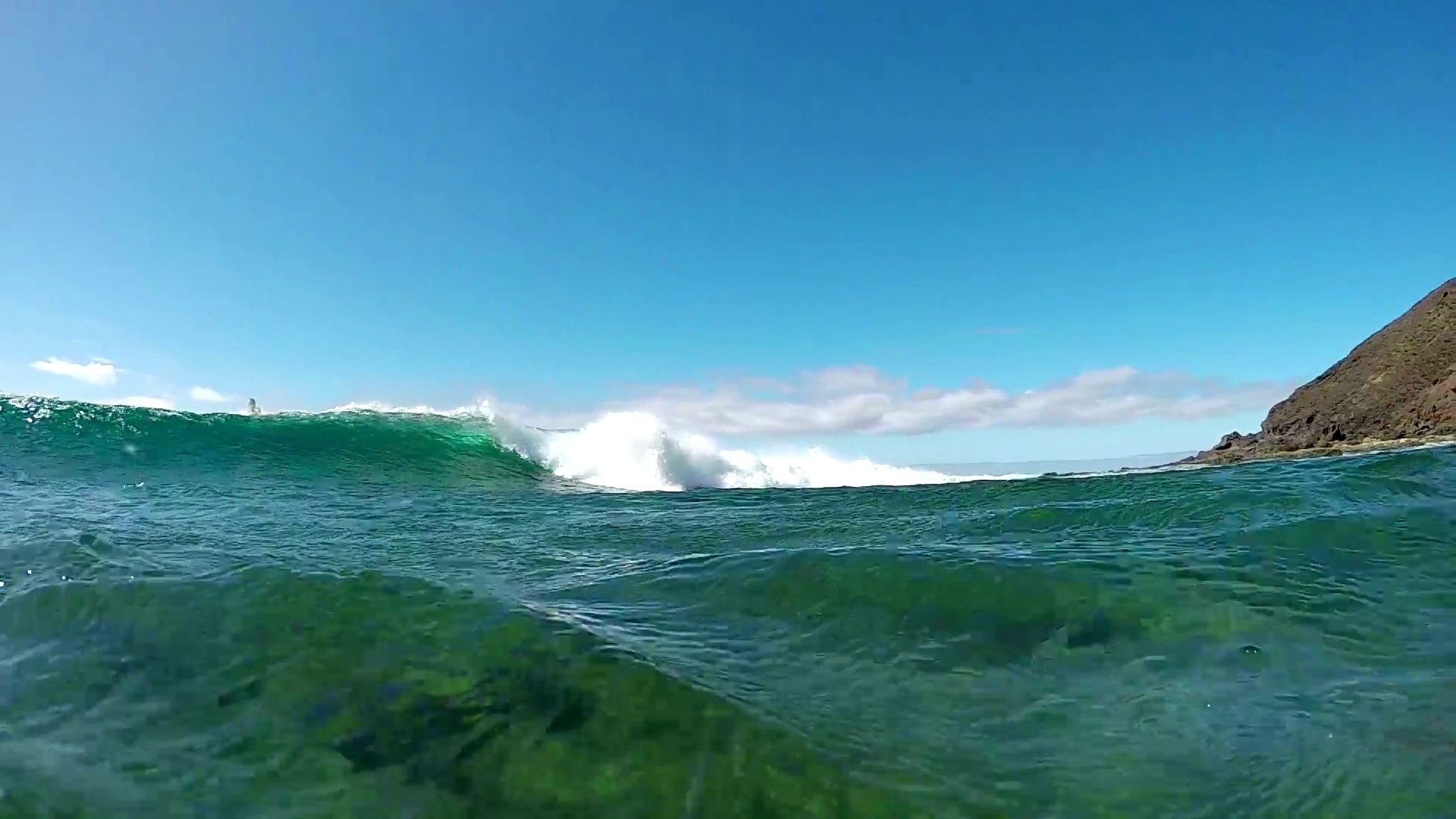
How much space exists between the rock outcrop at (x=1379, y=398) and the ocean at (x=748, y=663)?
18.6m

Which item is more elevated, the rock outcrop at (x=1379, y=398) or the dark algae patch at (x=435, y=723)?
the rock outcrop at (x=1379, y=398)

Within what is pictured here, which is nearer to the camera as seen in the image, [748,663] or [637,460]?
[748,663]

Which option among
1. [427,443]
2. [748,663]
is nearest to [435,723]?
[748,663]

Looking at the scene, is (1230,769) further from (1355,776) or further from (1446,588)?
(1446,588)

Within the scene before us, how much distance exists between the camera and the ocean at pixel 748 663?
4.01 metres

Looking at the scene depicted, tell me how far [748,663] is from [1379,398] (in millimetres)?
37169

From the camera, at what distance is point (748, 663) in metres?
5.61

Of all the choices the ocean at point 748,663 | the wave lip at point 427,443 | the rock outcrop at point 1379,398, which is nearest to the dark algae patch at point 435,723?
the ocean at point 748,663

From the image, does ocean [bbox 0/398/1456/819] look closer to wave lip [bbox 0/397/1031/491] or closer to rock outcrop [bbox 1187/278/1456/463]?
wave lip [bbox 0/397/1031/491]

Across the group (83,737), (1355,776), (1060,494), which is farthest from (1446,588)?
(83,737)

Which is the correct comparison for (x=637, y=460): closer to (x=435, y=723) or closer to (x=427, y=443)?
(x=427, y=443)

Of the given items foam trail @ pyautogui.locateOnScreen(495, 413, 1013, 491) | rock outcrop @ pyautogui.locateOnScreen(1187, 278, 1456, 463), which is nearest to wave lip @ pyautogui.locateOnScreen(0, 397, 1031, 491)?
foam trail @ pyautogui.locateOnScreen(495, 413, 1013, 491)

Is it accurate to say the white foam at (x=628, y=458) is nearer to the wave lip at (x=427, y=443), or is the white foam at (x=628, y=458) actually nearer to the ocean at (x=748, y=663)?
the wave lip at (x=427, y=443)

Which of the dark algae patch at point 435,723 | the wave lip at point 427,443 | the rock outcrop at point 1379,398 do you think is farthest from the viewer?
the rock outcrop at point 1379,398
